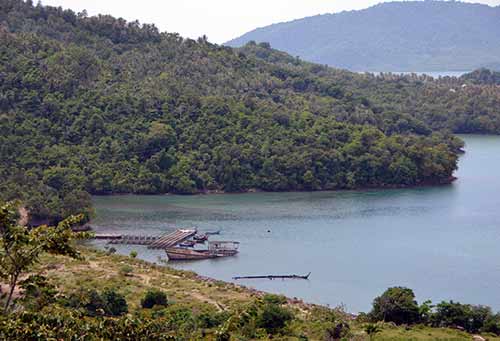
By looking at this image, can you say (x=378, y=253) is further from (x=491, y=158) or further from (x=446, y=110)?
(x=446, y=110)

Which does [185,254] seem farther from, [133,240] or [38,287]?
[38,287]

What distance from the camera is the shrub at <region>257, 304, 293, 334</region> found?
22422 mm

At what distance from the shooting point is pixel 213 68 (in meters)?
67.7

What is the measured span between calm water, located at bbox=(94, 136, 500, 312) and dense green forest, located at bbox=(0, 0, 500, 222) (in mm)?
1730

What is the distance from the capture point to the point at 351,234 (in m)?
39.4

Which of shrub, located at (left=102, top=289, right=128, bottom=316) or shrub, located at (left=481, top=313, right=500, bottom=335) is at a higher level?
shrub, located at (left=102, top=289, right=128, bottom=316)

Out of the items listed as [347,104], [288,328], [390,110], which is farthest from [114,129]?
[288,328]

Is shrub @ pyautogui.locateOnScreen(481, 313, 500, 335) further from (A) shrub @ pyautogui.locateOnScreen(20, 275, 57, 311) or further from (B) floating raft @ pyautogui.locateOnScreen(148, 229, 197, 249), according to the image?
(B) floating raft @ pyautogui.locateOnScreen(148, 229, 197, 249)

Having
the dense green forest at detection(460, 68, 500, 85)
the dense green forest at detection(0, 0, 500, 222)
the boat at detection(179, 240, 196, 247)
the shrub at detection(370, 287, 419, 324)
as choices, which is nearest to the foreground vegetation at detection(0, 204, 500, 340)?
the shrub at detection(370, 287, 419, 324)

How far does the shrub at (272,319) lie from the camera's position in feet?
73.6

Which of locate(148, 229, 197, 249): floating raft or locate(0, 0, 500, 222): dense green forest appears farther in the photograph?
locate(0, 0, 500, 222): dense green forest

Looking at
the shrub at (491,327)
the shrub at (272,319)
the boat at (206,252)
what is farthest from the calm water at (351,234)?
the shrub at (272,319)

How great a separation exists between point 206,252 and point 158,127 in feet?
61.0

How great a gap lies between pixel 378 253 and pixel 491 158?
1255 inches
